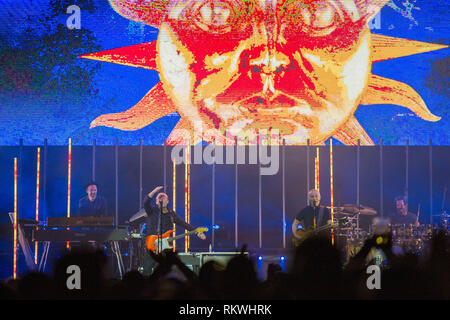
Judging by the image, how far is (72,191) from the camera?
9094 millimetres

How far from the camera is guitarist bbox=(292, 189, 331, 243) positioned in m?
7.26

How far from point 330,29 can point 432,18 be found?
160 cm

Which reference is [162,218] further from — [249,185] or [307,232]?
[249,185]

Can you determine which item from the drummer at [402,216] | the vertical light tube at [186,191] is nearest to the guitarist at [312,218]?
the drummer at [402,216]

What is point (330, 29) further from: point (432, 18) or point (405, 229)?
point (405, 229)

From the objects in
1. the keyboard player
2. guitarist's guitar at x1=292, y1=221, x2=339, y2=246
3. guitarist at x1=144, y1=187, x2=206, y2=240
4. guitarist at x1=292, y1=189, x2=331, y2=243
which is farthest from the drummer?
the keyboard player

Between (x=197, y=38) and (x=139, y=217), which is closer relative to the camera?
(x=139, y=217)

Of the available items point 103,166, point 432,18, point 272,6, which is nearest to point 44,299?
point 103,166

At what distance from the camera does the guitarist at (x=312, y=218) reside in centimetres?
726

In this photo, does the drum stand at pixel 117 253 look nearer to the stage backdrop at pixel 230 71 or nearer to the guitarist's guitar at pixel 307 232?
the stage backdrop at pixel 230 71

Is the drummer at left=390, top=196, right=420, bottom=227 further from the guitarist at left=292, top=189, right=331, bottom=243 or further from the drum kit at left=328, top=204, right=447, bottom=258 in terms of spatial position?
the guitarist at left=292, top=189, right=331, bottom=243

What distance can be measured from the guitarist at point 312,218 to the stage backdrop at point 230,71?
1.87 m

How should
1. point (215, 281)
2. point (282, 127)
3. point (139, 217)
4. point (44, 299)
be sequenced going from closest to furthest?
point (44, 299) → point (215, 281) → point (139, 217) → point (282, 127)

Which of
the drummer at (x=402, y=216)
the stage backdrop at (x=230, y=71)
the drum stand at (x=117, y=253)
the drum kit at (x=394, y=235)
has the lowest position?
the drum stand at (x=117, y=253)
